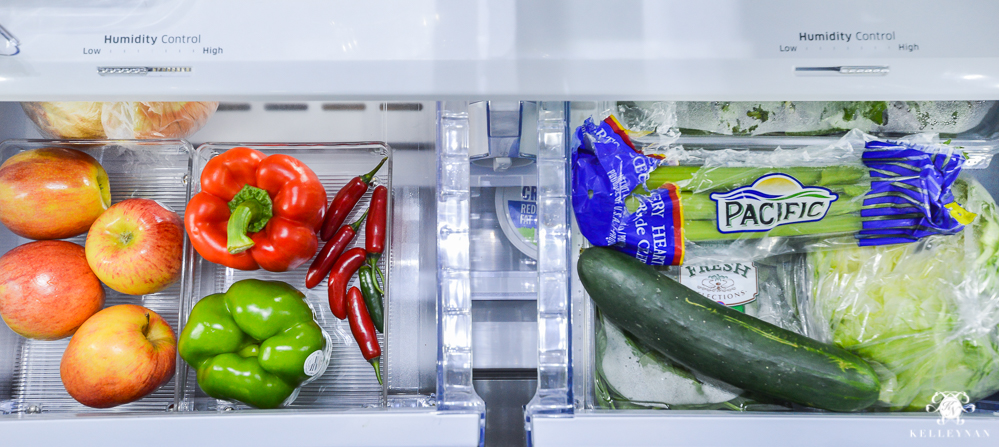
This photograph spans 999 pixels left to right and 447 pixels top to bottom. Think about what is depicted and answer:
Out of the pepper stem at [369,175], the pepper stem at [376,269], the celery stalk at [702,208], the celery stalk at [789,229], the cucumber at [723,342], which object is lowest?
the cucumber at [723,342]

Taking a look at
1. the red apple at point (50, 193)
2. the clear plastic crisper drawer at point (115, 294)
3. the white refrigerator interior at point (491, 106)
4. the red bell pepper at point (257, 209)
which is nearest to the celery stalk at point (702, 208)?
the white refrigerator interior at point (491, 106)

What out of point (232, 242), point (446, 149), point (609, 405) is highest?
point (446, 149)

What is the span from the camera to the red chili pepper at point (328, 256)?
0.85 meters

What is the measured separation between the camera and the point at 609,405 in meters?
0.75

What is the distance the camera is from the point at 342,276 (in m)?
0.84

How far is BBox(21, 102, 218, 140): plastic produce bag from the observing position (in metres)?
0.81

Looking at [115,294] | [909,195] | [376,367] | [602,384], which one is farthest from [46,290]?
[909,195]

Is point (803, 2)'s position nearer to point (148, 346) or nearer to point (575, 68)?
point (575, 68)

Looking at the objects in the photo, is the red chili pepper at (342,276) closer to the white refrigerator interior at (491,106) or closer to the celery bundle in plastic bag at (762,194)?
the white refrigerator interior at (491,106)

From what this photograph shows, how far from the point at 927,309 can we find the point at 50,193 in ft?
4.10

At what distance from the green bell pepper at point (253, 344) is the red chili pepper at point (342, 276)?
2.0 inches

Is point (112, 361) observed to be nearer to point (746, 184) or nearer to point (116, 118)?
point (116, 118)

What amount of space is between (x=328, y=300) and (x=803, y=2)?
755 millimetres

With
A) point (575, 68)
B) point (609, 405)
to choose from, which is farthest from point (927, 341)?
point (575, 68)
